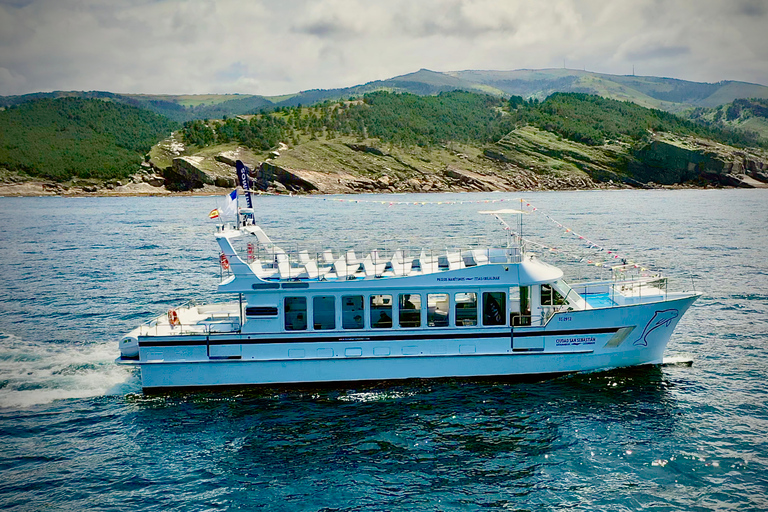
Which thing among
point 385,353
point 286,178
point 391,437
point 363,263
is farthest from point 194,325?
point 286,178

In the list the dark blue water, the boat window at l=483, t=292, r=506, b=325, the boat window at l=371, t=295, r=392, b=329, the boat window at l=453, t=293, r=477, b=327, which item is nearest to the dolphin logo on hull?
the dark blue water

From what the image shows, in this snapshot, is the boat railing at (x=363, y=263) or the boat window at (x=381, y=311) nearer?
the boat window at (x=381, y=311)

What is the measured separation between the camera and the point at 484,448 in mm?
16094

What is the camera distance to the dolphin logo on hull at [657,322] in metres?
20.0

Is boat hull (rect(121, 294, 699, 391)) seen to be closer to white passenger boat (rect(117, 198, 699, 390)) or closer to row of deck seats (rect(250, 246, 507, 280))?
white passenger boat (rect(117, 198, 699, 390))

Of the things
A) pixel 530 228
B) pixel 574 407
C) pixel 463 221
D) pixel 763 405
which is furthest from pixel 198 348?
pixel 463 221

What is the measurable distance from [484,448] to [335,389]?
5.62m

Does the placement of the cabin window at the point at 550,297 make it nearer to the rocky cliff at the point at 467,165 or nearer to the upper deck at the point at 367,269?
the upper deck at the point at 367,269

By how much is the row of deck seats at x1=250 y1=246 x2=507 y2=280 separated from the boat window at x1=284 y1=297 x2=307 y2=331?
752 millimetres

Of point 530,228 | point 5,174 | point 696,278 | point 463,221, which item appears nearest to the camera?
point 696,278

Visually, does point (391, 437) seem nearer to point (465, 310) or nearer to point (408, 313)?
point (408, 313)

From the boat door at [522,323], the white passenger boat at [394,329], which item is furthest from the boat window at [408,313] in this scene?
the boat door at [522,323]

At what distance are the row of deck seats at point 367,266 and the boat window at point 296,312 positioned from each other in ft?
2.47

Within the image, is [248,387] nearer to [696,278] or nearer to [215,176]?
[696,278]
